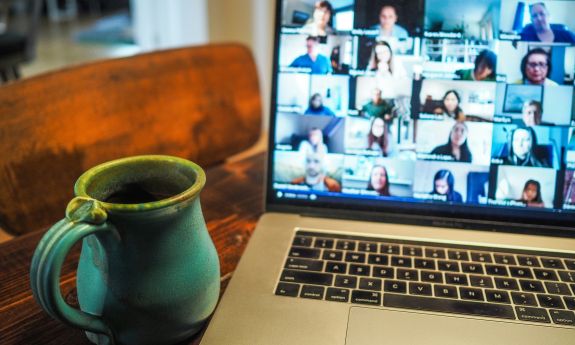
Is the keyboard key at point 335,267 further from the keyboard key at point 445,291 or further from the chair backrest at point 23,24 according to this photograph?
the chair backrest at point 23,24

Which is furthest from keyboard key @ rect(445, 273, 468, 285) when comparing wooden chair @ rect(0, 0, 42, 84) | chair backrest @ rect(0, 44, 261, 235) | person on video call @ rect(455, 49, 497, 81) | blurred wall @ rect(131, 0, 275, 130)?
wooden chair @ rect(0, 0, 42, 84)

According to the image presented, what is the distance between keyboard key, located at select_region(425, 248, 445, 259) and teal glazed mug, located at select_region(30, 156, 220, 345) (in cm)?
23

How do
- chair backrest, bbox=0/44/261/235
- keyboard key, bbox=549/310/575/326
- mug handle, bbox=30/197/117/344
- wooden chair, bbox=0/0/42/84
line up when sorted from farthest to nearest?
wooden chair, bbox=0/0/42/84 < chair backrest, bbox=0/44/261/235 < keyboard key, bbox=549/310/575/326 < mug handle, bbox=30/197/117/344

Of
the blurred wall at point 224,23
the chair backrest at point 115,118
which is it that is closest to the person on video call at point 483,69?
the chair backrest at point 115,118

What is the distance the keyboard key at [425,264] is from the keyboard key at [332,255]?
7 cm

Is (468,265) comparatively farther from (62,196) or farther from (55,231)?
(62,196)

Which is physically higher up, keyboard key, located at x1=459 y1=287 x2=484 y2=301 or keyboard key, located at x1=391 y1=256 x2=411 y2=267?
keyboard key, located at x1=391 y1=256 x2=411 y2=267

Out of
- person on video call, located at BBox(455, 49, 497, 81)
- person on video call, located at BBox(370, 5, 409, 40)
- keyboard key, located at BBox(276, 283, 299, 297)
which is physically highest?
person on video call, located at BBox(370, 5, 409, 40)

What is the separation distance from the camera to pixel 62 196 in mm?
842

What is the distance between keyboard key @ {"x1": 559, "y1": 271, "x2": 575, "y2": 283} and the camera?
0.53 m

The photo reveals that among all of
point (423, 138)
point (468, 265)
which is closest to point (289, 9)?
point (423, 138)

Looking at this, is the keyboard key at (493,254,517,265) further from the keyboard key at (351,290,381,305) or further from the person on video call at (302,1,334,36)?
the person on video call at (302,1,334,36)

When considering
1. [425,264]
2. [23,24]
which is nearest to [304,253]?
[425,264]

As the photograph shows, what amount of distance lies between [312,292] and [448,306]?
12 cm
